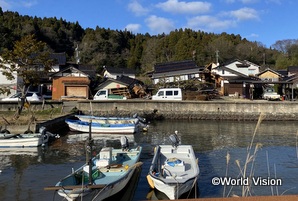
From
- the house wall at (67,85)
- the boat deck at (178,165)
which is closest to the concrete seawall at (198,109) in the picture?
the house wall at (67,85)

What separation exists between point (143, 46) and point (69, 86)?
39.2m

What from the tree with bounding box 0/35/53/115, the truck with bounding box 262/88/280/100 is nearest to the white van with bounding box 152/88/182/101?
the truck with bounding box 262/88/280/100

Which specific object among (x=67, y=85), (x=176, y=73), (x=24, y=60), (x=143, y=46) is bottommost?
(x=67, y=85)

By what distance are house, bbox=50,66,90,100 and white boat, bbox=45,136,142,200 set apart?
78.1 ft

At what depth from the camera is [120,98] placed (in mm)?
32219

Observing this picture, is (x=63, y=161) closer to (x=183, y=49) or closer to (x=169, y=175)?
(x=169, y=175)

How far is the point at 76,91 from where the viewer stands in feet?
113

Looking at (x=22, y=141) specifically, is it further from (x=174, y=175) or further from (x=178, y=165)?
(x=174, y=175)

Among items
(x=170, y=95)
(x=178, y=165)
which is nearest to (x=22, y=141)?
(x=178, y=165)

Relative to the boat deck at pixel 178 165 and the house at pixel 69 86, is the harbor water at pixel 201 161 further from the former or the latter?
the house at pixel 69 86

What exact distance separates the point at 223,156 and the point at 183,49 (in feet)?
162

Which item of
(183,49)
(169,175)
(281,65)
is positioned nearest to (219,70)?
(183,49)

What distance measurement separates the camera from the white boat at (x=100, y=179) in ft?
22.3

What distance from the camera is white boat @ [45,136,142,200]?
6.79 meters
